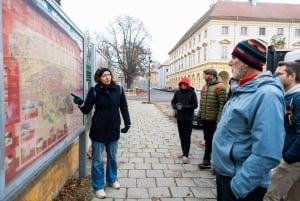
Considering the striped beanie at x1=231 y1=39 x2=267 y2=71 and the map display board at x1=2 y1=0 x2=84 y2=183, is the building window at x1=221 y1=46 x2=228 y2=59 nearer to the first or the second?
the map display board at x1=2 y1=0 x2=84 y2=183

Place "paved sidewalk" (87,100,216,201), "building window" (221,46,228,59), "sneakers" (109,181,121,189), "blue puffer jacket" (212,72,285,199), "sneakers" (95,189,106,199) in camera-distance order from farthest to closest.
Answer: "building window" (221,46,228,59) < "sneakers" (109,181,121,189) < "paved sidewalk" (87,100,216,201) < "sneakers" (95,189,106,199) < "blue puffer jacket" (212,72,285,199)

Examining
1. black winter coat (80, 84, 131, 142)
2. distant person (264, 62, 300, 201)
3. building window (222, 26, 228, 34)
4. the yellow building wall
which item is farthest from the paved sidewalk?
building window (222, 26, 228, 34)

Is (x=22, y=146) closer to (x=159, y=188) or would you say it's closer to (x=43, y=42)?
(x=43, y=42)

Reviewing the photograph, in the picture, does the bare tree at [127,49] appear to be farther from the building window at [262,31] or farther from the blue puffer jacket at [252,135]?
the blue puffer jacket at [252,135]

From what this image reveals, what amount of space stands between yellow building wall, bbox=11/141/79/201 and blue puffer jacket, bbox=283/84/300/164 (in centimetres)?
254

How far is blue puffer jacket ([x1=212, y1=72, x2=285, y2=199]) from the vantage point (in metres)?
1.83

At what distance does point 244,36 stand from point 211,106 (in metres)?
47.9

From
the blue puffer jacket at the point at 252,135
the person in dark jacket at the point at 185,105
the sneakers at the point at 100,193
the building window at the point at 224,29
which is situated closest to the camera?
the blue puffer jacket at the point at 252,135

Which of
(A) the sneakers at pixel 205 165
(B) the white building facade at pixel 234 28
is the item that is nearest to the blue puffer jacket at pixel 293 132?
(A) the sneakers at pixel 205 165

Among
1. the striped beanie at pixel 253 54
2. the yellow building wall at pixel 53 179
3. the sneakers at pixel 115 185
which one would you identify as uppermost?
the striped beanie at pixel 253 54

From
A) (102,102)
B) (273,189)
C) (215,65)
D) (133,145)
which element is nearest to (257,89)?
(273,189)

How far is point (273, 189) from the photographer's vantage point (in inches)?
122

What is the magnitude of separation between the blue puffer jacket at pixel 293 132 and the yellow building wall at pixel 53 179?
254 cm

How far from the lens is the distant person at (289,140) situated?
2.75 meters
